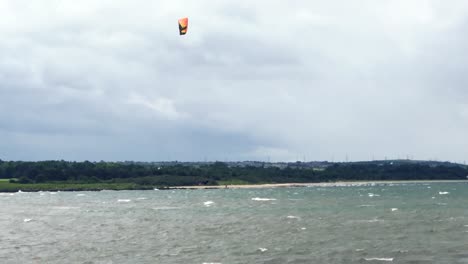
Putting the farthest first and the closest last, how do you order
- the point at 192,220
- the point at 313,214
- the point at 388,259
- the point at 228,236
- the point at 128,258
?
→ the point at 313,214
the point at 192,220
the point at 228,236
the point at 128,258
the point at 388,259

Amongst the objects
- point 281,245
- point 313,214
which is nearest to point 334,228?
point 281,245

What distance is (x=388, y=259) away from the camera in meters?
48.2

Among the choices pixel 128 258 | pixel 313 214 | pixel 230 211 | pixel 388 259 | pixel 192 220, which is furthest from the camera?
pixel 230 211

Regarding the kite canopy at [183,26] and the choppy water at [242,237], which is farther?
the kite canopy at [183,26]

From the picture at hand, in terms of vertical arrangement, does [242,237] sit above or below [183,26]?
below

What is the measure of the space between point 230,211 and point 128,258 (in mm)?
51780

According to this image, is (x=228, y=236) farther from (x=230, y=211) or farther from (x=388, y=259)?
(x=230, y=211)

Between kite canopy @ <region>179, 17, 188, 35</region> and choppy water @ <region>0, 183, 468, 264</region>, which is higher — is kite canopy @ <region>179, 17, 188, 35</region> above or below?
above

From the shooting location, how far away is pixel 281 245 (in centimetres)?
5712

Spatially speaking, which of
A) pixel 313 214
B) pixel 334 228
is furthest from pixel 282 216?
pixel 334 228

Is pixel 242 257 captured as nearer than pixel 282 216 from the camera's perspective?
Yes

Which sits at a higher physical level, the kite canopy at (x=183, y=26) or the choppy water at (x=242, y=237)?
the kite canopy at (x=183, y=26)

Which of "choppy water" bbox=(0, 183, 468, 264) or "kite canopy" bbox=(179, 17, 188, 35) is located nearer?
"choppy water" bbox=(0, 183, 468, 264)

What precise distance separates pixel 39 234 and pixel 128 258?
951 inches
